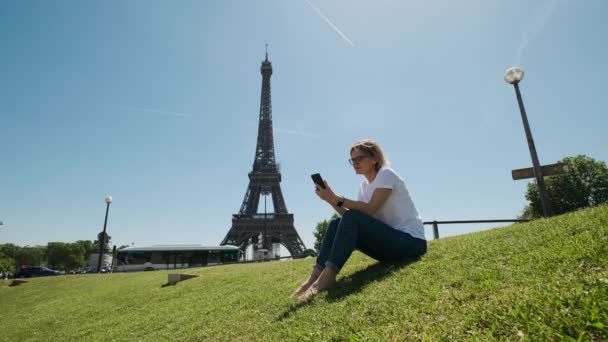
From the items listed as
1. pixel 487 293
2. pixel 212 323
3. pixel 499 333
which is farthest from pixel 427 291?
pixel 212 323

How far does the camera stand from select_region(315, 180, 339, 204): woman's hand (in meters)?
3.66

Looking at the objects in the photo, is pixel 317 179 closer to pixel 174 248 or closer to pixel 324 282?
pixel 324 282

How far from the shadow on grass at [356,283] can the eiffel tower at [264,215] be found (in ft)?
112

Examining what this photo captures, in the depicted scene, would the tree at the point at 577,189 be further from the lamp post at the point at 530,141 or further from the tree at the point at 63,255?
the tree at the point at 63,255

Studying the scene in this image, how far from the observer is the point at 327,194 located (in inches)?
146

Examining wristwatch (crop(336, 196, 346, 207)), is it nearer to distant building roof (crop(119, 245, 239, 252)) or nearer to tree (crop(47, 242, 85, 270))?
distant building roof (crop(119, 245, 239, 252))

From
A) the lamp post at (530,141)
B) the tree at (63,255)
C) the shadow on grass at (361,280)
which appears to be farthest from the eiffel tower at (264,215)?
the tree at (63,255)

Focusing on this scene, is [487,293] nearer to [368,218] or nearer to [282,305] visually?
[368,218]

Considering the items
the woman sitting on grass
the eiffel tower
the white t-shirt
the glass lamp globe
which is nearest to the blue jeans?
the woman sitting on grass

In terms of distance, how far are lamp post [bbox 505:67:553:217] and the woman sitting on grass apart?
4504mm

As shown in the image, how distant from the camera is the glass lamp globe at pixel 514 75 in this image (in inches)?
294

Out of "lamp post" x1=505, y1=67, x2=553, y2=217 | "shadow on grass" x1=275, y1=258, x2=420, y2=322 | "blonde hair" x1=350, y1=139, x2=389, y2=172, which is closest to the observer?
"shadow on grass" x1=275, y1=258, x2=420, y2=322

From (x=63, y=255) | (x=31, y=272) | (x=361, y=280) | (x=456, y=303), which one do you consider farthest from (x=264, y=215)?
(x=63, y=255)

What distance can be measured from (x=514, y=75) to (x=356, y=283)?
7.08 meters
